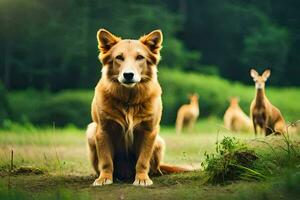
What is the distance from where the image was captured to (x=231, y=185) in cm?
589

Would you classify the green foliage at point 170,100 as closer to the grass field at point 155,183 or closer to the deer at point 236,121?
the deer at point 236,121

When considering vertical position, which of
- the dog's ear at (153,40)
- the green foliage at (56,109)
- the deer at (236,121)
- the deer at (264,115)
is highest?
the dog's ear at (153,40)

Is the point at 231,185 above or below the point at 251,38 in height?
below

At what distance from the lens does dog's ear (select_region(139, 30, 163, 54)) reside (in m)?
6.77

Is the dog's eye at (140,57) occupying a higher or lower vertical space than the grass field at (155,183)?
higher

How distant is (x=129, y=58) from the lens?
6469 millimetres

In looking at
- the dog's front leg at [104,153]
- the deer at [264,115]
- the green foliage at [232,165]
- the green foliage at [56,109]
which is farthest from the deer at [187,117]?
the green foliage at [232,165]

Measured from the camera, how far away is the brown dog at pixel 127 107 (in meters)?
6.54

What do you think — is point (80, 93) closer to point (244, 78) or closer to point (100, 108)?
point (244, 78)

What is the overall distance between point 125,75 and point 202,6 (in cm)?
2310

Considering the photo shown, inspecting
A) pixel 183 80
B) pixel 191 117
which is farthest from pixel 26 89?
pixel 191 117

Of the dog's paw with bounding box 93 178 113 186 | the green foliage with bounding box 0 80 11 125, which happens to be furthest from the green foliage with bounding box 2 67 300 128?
the dog's paw with bounding box 93 178 113 186

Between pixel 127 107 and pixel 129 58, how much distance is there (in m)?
0.45

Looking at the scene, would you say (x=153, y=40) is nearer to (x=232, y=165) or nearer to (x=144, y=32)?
(x=232, y=165)
